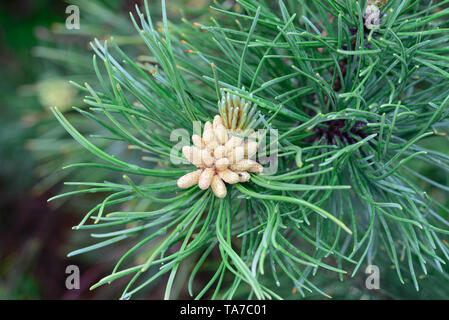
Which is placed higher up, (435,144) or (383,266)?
(435,144)

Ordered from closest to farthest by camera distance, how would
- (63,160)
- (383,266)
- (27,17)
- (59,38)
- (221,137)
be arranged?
(221,137) → (383,266) → (63,160) → (59,38) → (27,17)

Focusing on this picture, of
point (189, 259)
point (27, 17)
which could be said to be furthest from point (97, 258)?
point (27, 17)

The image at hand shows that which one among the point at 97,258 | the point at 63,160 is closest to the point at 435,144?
the point at 63,160

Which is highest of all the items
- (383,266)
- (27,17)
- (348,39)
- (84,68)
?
(27,17)

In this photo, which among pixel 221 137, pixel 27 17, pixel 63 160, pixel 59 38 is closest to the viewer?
pixel 221 137

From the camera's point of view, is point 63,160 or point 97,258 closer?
point 63,160

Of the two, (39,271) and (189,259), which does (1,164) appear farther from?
(189,259)
